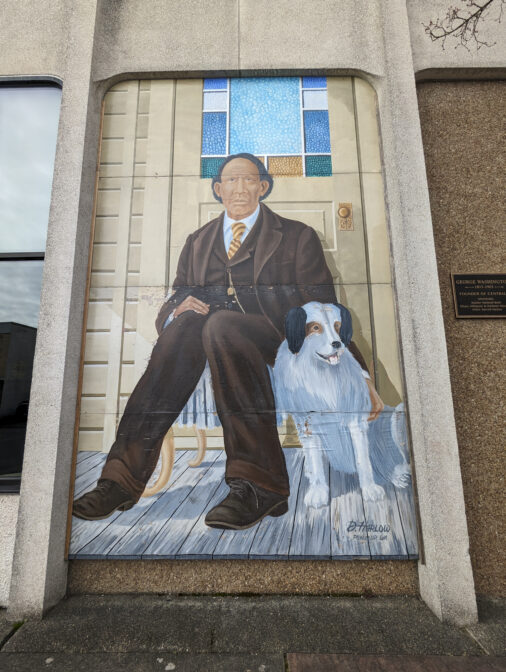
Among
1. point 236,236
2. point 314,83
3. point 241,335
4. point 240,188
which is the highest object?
point 314,83

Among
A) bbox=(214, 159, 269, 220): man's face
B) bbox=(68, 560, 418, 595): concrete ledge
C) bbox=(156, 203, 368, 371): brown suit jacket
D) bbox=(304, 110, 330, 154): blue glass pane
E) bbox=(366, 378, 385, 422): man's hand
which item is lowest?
bbox=(68, 560, 418, 595): concrete ledge

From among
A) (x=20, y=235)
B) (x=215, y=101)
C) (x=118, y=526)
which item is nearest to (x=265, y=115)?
(x=215, y=101)

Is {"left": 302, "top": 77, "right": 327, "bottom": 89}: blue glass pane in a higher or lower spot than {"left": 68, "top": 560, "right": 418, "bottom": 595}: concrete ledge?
higher

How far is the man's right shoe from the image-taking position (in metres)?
3.53

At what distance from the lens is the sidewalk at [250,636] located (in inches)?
101

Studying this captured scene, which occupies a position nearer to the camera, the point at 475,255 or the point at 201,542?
the point at 201,542

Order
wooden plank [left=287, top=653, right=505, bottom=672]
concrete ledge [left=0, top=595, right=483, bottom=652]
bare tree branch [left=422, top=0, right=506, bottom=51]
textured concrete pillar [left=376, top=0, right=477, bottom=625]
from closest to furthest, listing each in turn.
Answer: wooden plank [left=287, top=653, right=505, bottom=672] < concrete ledge [left=0, top=595, right=483, bottom=652] < textured concrete pillar [left=376, top=0, right=477, bottom=625] < bare tree branch [left=422, top=0, right=506, bottom=51]

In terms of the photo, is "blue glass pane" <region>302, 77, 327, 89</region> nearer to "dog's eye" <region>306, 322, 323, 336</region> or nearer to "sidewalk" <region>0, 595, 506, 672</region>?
"dog's eye" <region>306, 322, 323, 336</region>

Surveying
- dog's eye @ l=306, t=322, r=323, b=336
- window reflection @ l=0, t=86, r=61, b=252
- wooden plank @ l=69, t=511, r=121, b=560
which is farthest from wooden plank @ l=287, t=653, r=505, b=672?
window reflection @ l=0, t=86, r=61, b=252

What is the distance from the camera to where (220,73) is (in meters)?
4.40

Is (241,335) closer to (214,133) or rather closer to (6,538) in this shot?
(214,133)

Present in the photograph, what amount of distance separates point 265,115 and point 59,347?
3.42 meters

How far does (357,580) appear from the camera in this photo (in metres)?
3.39

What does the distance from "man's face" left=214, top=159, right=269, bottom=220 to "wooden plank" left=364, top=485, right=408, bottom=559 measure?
3.18m
